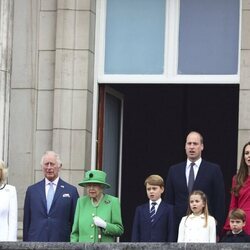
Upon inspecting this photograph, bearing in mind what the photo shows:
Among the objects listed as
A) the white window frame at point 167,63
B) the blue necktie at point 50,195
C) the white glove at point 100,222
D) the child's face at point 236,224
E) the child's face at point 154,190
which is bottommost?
the white glove at point 100,222

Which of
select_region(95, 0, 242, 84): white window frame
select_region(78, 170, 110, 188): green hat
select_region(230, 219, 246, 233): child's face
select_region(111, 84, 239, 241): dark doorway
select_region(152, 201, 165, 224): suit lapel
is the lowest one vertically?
select_region(230, 219, 246, 233): child's face

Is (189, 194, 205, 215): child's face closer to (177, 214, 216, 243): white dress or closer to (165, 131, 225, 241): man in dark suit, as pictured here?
(177, 214, 216, 243): white dress

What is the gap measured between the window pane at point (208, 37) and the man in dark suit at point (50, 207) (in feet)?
12.8

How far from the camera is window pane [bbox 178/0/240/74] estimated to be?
93.0ft

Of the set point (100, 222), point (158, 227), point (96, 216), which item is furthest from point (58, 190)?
point (158, 227)

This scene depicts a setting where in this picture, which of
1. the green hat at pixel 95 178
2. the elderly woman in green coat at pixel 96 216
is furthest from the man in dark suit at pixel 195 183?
the green hat at pixel 95 178

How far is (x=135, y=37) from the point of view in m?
28.8

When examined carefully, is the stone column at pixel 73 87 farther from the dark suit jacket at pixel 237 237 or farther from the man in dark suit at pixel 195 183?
the dark suit jacket at pixel 237 237

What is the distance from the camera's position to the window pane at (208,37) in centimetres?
2834

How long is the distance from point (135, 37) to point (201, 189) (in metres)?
4.61

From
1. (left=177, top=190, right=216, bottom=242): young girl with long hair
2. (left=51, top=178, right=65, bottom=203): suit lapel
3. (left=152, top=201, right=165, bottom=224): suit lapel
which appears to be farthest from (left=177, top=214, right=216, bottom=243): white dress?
(left=51, top=178, right=65, bottom=203): suit lapel

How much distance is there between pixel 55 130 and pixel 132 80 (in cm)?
150

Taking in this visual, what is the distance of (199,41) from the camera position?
28531 millimetres

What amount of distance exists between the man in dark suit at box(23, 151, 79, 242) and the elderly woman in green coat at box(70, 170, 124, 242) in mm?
387
